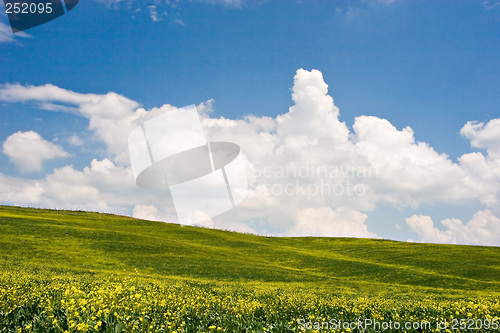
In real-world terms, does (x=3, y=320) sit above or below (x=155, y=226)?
below

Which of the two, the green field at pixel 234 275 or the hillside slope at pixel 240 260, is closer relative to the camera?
the green field at pixel 234 275

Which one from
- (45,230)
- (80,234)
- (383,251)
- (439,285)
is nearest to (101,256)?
(80,234)

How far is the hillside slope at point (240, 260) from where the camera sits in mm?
37594

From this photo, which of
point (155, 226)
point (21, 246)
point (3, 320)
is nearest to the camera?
point (3, 320)

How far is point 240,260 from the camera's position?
47.5 meters

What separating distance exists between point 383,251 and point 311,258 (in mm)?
16534

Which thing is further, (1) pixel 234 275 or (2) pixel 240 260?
(2) pixel 240 260

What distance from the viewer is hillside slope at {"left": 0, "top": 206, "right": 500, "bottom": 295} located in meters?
37.6

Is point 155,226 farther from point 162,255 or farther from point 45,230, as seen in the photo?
point 162,255

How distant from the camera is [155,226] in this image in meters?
75.1

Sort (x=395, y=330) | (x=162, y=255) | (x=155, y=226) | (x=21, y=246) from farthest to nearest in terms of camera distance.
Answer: (x=155, y=226) → (x=162, y=255) → (x=21, y=246) → (x=395, y=330)

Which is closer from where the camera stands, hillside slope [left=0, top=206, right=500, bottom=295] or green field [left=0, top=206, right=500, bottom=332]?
green field [left=0, top=206, right=500, bottom=332]

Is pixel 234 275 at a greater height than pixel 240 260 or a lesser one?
lesser

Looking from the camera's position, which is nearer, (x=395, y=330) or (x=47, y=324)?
(x=47, y=324)
